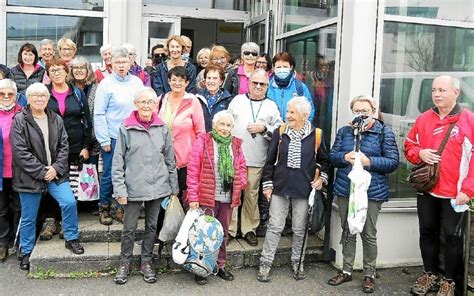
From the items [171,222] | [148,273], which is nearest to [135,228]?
[171,222]

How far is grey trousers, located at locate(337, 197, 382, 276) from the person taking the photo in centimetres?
466

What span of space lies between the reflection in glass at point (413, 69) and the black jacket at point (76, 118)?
3.13 meters

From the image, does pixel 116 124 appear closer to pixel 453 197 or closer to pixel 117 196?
pixel 117 196

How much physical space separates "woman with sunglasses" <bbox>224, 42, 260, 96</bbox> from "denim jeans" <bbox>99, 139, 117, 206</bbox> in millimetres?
1455

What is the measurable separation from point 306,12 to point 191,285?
12.5ft

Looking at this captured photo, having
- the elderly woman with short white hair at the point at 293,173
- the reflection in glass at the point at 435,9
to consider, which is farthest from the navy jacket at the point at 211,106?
the reflection in glass at the point at 435,9

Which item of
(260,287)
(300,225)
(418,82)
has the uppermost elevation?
(418,82)

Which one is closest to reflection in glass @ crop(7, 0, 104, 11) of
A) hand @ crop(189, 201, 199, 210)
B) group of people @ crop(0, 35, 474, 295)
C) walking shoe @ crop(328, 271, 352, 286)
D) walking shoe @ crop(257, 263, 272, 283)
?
group of people @ crop(0, 35, 474, 295)

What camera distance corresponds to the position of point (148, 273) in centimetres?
462

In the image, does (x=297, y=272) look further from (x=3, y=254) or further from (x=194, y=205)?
(x=3, y=254)

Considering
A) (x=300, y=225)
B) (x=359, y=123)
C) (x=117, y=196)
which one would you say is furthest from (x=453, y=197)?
(x=117, y=196)

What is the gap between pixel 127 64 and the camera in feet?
16.6

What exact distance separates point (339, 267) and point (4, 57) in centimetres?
515

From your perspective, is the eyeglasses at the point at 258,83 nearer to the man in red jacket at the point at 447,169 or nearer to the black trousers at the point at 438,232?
the man in red jacket at the point at 447,169
